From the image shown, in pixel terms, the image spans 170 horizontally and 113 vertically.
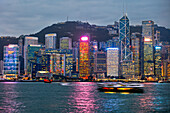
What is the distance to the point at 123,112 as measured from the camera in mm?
73500

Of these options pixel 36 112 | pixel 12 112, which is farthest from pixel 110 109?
pixel 12 112

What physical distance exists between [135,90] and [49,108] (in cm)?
7839

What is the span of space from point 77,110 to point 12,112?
49.7ft

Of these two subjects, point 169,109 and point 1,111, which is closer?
point 1,111

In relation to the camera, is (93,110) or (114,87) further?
(114,87)

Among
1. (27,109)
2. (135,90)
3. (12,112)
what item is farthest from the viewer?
(135,90)

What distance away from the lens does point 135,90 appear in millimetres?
149875

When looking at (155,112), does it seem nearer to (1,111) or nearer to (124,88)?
(1,111)

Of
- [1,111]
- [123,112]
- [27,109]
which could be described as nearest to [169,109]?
[123,112]

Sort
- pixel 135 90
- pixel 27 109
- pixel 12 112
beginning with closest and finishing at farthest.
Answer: pixel 12 112 < pixel 27 109 < pixel 135 90

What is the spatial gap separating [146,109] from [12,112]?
107ft

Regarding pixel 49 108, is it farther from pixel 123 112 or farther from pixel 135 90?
pixel 135 90

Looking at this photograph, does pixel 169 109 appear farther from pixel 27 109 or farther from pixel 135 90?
pixel 135 90

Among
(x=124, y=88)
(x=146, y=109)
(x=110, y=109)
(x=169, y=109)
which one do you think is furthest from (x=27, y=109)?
(x=124, y=88)
